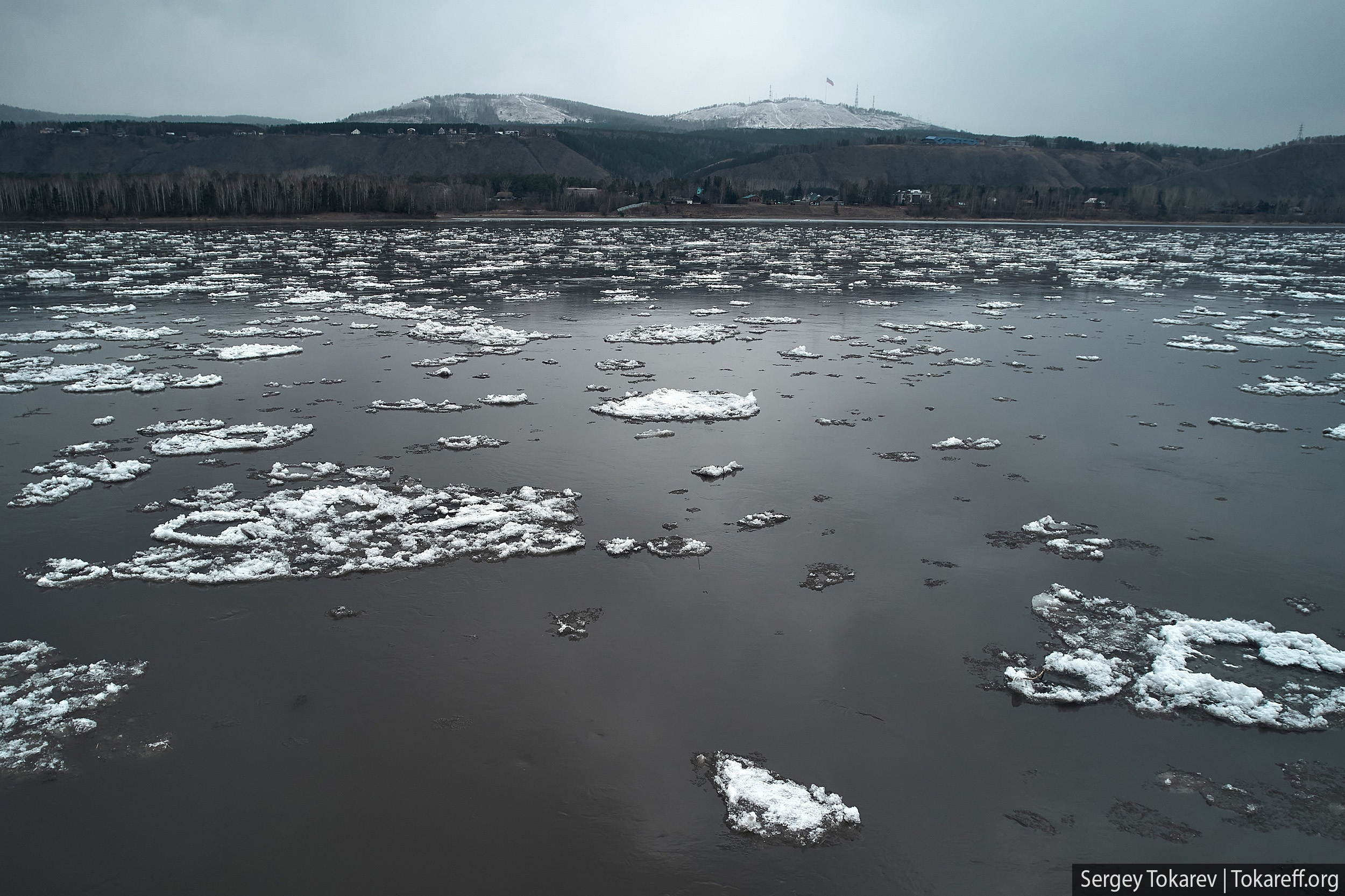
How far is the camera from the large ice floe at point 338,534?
644 cm

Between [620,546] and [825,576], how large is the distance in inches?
70.3

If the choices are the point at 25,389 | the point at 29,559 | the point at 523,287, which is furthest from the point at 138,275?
the point at 29,559

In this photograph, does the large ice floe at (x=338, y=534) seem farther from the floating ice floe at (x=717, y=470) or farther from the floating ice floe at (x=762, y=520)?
the floating ice floe at (x=762, y=520)

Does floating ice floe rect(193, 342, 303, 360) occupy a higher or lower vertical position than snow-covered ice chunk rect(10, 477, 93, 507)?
higher

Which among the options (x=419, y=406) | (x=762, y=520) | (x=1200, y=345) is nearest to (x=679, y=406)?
(x=419, y=406)

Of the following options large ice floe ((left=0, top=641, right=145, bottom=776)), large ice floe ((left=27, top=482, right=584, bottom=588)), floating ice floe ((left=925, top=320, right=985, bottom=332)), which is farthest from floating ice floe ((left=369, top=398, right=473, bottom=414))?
floating ice floe ((left=925, top=320, right=985, bottom=332))

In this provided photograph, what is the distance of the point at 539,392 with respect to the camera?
12.0 meters

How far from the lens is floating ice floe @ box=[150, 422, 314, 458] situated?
913 cm

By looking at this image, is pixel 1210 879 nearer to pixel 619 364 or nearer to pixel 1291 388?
pixel 619 364

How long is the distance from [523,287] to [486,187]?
248ft

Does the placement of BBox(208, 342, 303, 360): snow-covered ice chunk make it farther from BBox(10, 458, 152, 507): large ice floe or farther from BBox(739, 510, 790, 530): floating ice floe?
BBox(739, 510, 790, 530): floating ice floe

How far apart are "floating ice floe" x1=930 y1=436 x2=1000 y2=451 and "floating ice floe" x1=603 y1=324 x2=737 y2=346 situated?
6.99 metres

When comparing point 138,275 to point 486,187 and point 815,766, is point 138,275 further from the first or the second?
A: point 486,187

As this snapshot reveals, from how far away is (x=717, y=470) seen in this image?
8586 millimetres
